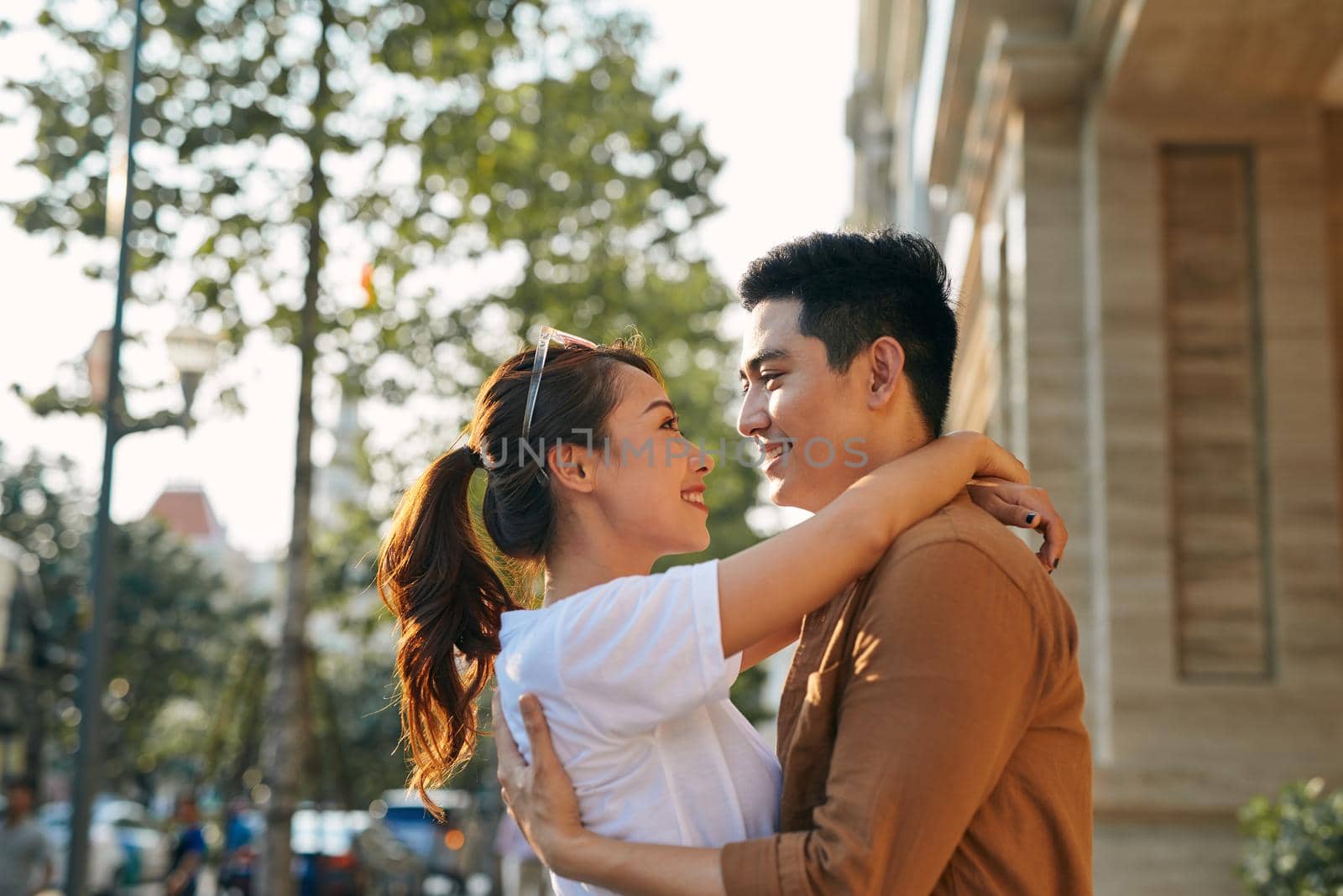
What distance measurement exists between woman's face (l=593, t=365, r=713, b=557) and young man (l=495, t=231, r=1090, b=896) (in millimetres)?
436

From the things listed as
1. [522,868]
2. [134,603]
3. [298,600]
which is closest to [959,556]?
[298,600]

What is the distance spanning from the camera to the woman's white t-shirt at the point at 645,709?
2.29m

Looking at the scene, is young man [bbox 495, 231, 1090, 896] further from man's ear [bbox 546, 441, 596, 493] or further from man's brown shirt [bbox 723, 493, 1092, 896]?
man's ear [bbox 546, 441, 596, 493]

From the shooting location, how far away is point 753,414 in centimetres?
289

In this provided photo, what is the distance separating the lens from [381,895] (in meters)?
21.4

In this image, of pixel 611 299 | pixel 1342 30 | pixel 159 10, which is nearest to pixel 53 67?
pixel 159 10

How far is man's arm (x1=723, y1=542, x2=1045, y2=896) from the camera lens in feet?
6.86

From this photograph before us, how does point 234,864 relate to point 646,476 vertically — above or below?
below

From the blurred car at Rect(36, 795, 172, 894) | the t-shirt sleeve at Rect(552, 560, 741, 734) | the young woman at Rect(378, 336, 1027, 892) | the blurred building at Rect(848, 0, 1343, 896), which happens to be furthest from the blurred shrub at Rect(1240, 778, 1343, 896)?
the blurred car at Rect(36, 795, 172, 894)

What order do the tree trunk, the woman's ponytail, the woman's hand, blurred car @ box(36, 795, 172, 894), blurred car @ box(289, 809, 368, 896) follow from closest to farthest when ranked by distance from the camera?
the woman's hand, the woman's ponytail, the tree trunk, blurred car @ box(289, 809, 368, 896), blurred car @ box(36, 795, 172, 894)

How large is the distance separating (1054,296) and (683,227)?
401 inches

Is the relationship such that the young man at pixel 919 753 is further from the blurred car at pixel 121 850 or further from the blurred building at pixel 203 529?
the blurred car at pixel 121 850

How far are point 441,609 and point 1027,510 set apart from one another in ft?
4.03

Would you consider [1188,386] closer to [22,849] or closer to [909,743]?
[909,743]
